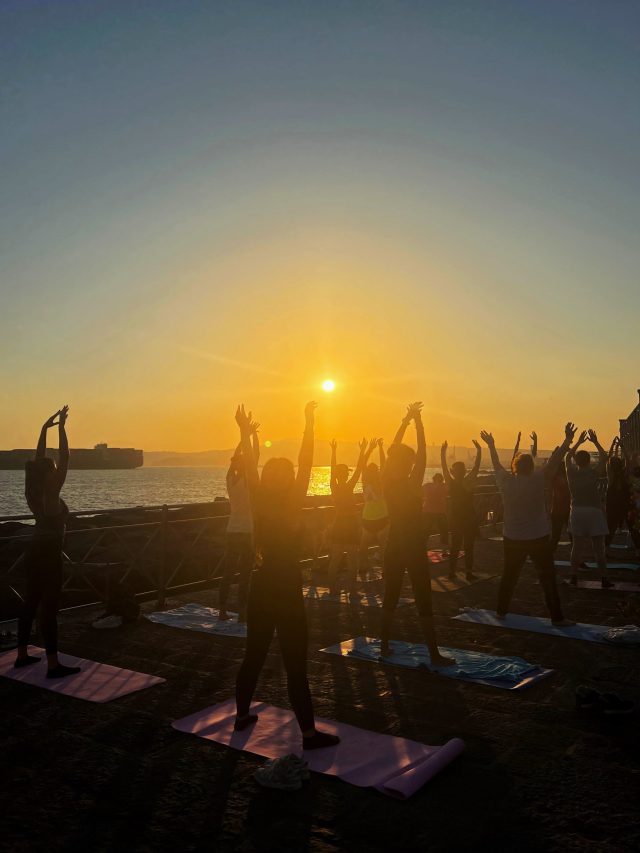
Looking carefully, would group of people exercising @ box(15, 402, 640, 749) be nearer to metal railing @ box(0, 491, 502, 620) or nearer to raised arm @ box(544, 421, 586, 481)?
raised arm @ box(544, 421, 586, 481)

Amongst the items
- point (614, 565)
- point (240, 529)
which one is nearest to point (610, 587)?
point (614, 565)

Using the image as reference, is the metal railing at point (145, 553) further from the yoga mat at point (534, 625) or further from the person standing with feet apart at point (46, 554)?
the yoga mat at point (534, 625)

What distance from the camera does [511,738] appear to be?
482cm

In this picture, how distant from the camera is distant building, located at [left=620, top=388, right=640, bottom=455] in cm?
1905

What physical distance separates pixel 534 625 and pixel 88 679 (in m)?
5.23

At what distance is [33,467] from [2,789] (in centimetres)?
313

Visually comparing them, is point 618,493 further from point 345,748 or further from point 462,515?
point 345,748

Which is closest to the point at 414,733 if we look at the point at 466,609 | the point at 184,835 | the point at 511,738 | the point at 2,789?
the point at 511,738

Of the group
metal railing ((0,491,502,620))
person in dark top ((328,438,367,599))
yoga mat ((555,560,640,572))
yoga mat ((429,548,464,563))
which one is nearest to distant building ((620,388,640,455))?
metal railing ((0,491,502,620))

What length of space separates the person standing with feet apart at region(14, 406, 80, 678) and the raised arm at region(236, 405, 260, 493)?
2.00 m

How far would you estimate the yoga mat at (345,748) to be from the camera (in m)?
4.14

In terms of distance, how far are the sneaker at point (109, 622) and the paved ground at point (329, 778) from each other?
153 centimetres

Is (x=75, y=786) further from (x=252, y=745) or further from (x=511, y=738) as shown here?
(x=511, y=738)

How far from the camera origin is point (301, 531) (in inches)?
190
